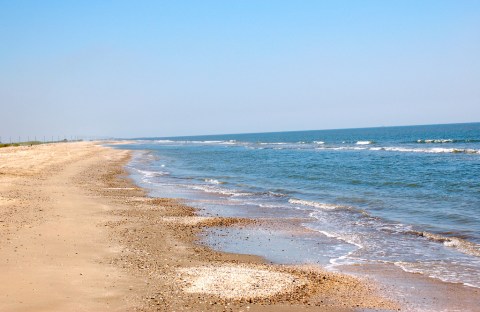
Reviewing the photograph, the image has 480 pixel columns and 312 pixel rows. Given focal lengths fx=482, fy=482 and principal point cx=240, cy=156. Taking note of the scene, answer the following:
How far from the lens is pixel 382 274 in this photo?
37.0 ft

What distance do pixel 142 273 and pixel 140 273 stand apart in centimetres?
4

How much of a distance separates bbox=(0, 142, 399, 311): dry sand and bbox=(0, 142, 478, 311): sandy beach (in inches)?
0.7

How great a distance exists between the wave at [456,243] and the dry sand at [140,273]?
188 inches

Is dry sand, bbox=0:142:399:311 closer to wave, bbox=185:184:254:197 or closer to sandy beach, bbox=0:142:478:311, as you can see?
sandy beach, bbox=0:142:478:311

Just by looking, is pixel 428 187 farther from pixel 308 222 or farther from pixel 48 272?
pixel 48 272

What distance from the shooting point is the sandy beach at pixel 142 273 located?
28.3 ft

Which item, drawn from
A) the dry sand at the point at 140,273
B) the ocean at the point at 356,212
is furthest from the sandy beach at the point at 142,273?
the ocean at the point at 356,212

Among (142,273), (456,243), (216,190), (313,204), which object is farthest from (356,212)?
(142,273)

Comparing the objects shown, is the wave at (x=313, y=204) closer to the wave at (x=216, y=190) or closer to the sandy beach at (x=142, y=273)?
the wave at (x=216, y=190)

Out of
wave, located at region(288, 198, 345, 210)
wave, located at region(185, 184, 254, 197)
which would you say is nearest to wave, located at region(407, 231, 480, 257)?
wave, located at region(288, 198, 345, 210)

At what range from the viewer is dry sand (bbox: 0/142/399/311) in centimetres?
863

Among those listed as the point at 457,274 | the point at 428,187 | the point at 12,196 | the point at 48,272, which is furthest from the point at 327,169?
the point at 48,272

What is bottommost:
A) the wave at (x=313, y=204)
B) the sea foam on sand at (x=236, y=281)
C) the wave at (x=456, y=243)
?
the wave at (x=313, y=204)

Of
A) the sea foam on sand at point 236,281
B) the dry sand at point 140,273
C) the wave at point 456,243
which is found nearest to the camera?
the dry sand at point 140,273
